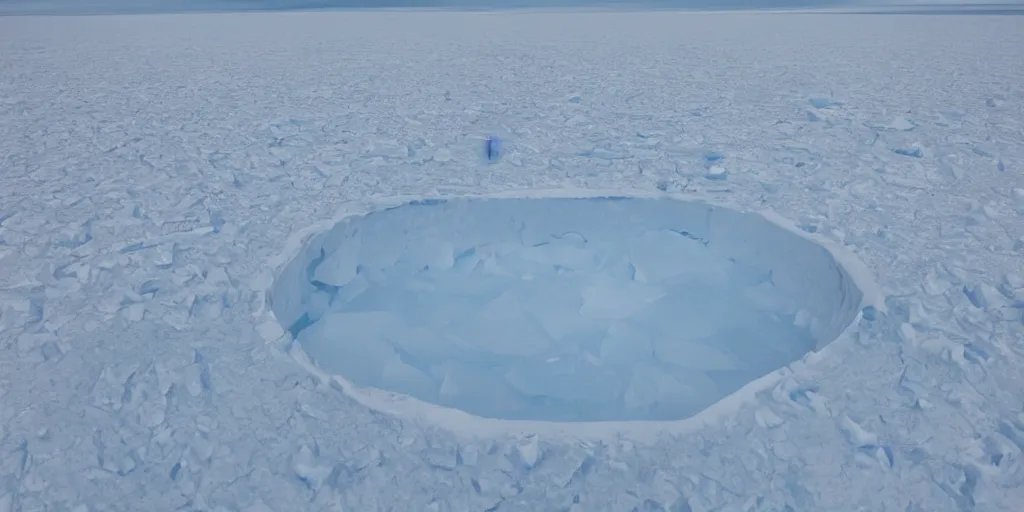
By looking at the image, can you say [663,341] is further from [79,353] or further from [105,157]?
[105,157]

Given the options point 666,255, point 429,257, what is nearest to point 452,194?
Result: point 429,257

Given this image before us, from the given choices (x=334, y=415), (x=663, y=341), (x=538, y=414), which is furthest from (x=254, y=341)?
(x=663, y=341)

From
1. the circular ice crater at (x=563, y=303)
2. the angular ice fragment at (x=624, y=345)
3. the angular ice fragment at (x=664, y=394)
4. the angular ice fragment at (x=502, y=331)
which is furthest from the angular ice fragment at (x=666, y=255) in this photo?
the angular ice fragment at (x=664, y=394)

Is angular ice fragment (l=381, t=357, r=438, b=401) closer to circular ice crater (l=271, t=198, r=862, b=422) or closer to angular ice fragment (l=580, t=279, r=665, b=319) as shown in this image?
circular ice crater (l=271, t=198, r=862, b=422)

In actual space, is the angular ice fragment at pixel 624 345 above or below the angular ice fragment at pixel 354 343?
below

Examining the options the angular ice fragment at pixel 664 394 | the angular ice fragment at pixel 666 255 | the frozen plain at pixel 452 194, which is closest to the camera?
the frozen plain at pixel 452 194

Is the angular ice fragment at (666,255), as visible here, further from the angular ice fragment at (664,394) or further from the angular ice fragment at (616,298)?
the angular ice fragment at (664,394)
